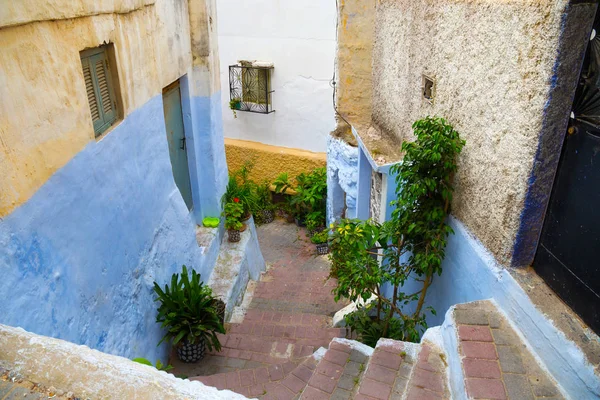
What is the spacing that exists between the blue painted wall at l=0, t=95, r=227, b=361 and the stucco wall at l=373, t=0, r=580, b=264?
9.80 feet

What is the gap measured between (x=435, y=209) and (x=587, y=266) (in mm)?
1290

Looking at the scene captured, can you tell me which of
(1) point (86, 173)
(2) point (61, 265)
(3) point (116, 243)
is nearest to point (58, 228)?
(2) point (61, 265)

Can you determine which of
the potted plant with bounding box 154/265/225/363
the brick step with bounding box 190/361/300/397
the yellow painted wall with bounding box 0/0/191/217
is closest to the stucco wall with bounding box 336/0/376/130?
the yellow painted wall with bounding box 0/0/191/217

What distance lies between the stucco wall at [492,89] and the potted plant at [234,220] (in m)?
4.15

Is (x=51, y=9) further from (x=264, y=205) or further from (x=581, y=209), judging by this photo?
(x=264, y=205)

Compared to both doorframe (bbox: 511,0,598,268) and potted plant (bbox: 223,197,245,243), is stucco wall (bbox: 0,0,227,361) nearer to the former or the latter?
potted plant (bbox: 223,197,245,243)

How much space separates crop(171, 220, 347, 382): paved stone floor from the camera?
16.4ft

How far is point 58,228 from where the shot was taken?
130 inches

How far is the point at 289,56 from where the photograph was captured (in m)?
9.95

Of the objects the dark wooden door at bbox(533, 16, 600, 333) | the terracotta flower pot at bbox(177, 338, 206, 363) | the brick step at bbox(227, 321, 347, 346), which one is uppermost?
Result: the dark wooden door at bbox(533, 16, 600, 333)

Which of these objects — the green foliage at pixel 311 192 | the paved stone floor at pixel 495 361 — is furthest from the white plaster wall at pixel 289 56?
the paved stone floor at pixel 495 361

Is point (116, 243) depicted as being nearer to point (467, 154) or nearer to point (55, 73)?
point (55, 73)

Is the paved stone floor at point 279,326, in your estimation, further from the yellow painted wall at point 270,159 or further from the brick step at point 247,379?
the yellow painted wall at point 270,159

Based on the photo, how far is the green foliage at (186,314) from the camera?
4875mm
